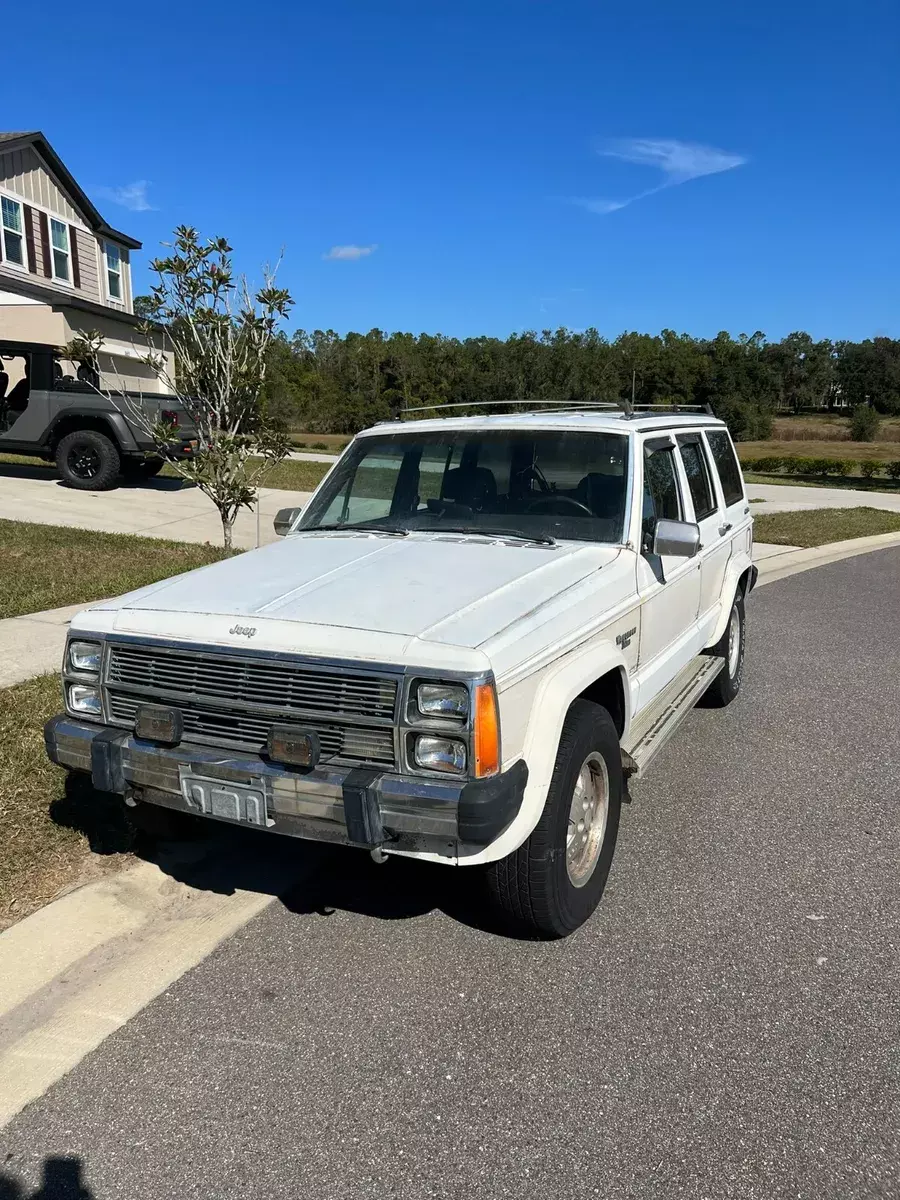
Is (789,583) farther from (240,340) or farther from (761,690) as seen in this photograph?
(240,340)

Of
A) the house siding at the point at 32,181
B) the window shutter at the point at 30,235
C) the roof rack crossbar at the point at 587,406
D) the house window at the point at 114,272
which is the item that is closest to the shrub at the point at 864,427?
the house window at the point at 114,272

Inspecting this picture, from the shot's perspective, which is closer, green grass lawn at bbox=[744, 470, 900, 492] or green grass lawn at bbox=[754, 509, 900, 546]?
green grass lawn at bbox=[754, 509, 900, 546]

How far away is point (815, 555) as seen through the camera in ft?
43.3

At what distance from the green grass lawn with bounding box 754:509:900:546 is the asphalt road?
11.1m

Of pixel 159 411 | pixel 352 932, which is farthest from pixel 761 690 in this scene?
pixel 159 411

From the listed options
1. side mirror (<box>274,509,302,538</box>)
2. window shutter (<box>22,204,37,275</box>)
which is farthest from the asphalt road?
window shutter (<box>22,204,37,275</box>)

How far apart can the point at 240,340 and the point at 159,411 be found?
4517 mm

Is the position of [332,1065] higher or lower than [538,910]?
lower

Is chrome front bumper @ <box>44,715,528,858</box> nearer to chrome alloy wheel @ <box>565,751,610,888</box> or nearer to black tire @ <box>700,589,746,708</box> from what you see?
chrome alloy wheel @ <box>565,751,610,888</box>

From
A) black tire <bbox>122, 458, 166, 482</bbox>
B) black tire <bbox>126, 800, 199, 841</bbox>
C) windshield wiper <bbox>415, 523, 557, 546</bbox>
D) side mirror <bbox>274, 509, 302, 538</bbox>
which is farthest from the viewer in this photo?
black tire <bbox>122, 458, 166, 482</bbox>

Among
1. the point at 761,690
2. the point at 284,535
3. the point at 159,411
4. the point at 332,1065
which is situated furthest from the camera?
the point at 159,411

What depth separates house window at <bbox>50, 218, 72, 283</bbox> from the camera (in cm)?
2352

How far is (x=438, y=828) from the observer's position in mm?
2750

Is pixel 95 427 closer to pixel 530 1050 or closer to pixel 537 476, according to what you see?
pixel 537 476
